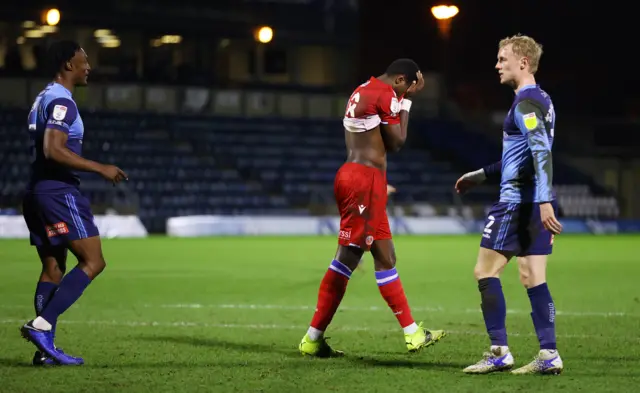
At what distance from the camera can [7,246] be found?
936 inches

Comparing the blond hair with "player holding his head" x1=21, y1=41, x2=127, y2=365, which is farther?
"player holding his head" x1=21, y1=41, x2=127, y2=365

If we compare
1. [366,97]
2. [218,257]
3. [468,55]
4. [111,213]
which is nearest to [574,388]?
[366,97]

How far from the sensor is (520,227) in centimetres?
773

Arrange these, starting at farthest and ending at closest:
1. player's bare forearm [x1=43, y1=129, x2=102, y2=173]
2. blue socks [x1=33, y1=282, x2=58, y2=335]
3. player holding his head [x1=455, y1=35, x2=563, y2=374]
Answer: blue socks [x1=33, y1=282, x2=58, y2=335], player's bare forearm [x1=43, y1=129, x2=102, y2=173], player holding his head [x1=455, y1=35, x2=563, y2=374]

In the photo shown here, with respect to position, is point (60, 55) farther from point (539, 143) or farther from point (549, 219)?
point (549, 219)

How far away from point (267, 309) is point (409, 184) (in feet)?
82.6

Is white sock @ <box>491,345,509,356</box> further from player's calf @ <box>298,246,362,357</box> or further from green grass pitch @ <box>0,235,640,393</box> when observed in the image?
player's calf @ <box>298,246,362,357</box>

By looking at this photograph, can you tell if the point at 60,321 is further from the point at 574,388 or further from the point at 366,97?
the point at 574,388

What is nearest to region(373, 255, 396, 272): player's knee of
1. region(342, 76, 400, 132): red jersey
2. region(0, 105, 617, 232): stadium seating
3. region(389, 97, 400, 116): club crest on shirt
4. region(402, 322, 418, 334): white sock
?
region(402, 322, 418, 334): white sock

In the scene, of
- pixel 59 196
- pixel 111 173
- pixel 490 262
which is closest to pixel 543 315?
pixel 490 262

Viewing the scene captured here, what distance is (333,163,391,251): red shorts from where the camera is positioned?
866cm

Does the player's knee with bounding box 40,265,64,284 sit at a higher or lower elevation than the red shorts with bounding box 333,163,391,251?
lower

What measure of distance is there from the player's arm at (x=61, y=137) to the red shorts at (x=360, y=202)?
1841 mm

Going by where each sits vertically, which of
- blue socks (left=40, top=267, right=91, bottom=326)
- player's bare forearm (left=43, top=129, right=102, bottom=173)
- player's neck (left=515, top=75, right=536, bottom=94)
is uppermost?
player's neck (left=515, top=75, right=536, bottom=94)
